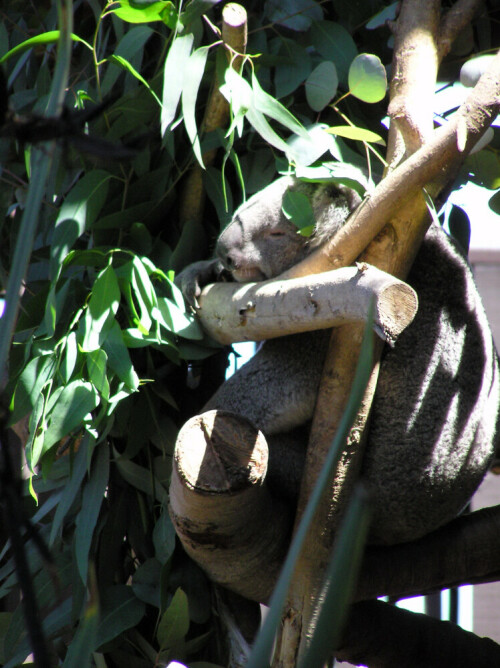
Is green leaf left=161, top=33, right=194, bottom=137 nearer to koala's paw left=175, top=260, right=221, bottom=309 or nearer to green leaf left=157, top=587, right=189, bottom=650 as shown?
koala's paw left=175, top=260, right=221, bottom=309

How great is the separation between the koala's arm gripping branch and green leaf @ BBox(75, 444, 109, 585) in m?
0.35

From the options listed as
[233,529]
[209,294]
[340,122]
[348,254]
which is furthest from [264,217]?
[233,529]

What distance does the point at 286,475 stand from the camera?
4.56ft

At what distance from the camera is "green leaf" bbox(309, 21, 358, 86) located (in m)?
1.54

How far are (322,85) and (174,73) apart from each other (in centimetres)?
29

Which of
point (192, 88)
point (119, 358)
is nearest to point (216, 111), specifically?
point (192, 88)

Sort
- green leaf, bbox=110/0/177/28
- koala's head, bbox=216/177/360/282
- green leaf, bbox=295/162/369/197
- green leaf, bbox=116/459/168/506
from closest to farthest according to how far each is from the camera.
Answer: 1. green leaf, bbox=295/162/369/197
2. green leaf, bbox=110/0/177/28
3. koala's head, bbox=216/177/360/282
4. green leaf, bbox=116/459/168/506

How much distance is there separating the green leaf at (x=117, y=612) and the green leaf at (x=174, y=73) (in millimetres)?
885

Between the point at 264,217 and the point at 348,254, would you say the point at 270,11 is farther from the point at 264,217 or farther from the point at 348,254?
the point at 348,254

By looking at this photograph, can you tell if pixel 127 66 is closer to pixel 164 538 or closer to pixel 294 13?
pixel 294 13

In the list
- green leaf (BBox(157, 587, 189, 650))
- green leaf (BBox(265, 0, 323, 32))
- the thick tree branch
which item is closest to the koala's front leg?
green leaf (BBox(157, 587, 189, 650))

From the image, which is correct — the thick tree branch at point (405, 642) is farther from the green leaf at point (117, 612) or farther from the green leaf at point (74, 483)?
the green leaf at point (74, 483)

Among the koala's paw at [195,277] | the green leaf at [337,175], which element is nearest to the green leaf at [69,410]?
the koala's paw at [195,277]

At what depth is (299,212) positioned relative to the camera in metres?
1.19
